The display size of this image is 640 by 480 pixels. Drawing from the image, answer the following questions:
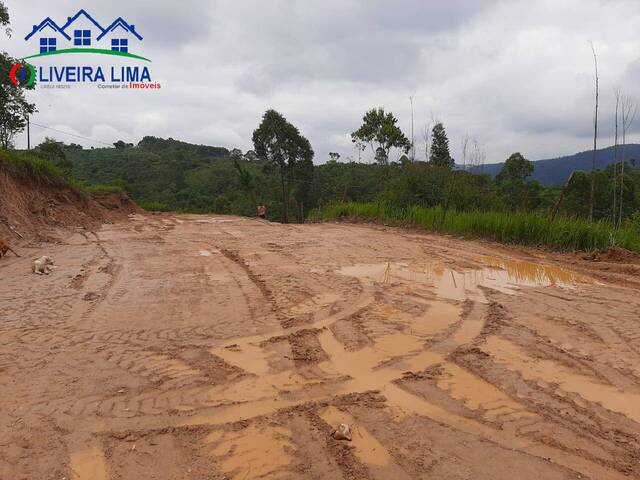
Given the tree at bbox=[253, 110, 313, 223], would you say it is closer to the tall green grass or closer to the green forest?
the green forest

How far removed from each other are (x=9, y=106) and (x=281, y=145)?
1373 centimetres

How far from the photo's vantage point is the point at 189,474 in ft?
6.98

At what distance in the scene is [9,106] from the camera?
15.8 meters

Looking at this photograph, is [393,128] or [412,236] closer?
[412,236]

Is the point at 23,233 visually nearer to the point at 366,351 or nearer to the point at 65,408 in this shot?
the point at 65,408

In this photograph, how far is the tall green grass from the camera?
919 cm

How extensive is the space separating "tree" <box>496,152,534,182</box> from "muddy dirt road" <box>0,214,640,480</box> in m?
25.3

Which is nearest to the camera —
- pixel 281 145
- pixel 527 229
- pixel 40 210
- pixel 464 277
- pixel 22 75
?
pixel 464 277

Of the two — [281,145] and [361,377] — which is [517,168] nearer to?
[281,145]

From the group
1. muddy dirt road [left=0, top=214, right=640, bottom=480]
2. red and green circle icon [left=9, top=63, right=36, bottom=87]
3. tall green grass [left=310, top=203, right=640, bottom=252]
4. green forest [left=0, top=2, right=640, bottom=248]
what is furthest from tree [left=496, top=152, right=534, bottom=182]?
red and green circle icon [left=9, top=63, right=36, bottom=87]

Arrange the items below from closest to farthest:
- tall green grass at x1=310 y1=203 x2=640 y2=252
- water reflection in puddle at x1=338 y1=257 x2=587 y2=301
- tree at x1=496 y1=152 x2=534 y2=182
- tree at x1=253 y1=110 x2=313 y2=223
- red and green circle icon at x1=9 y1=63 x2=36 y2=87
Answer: water reflection in puddle at x1=338 y1=257 x2=587 y2=301
tall green grass at x1=310 y1=203 x2=640 y2=252
red and green circle icon at x1=9 y1=63 x2=36 y2=87
tree at x1=253 y1=110 x2=313 y2=223
tree at x1=496 y1=152 x2=534 y2=182

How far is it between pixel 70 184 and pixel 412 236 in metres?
10.5

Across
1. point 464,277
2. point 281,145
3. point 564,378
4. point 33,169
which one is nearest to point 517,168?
point 281,145

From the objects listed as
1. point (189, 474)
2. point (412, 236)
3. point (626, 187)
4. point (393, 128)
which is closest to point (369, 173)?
point (393, 128)
